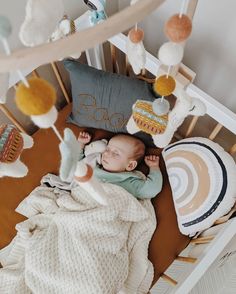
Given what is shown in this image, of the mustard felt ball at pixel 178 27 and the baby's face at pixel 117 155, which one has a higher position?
the mustard felt ball at pixel 178 27

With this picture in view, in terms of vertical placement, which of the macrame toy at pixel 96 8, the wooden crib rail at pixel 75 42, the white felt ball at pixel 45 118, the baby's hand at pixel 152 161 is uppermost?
the wooden crib rail at pixel 75 42

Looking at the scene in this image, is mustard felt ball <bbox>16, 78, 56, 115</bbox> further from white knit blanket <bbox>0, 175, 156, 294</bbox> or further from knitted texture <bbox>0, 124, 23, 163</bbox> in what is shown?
white knit blanket <bbox>0, 175, 156, 294</bbox>

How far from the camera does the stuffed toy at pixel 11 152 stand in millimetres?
687

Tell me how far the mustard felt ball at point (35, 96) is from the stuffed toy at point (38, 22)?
10cm

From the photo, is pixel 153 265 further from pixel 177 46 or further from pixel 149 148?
pixel 177 46

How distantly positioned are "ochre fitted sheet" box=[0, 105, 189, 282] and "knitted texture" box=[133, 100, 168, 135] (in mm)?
363

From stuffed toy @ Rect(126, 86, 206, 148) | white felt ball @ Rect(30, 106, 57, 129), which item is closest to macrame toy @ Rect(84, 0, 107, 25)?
stuffed toy @ Rect(126, 86, 206, 148)

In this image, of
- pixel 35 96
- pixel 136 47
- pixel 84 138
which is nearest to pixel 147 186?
pixel 84 138

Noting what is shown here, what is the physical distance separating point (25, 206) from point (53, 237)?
17 cm

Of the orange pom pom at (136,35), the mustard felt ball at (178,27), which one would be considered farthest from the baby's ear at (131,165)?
the mustard felt ball at (178,27)

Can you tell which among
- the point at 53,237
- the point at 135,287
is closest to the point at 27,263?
the point at 53,237

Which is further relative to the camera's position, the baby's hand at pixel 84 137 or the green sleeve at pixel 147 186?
the baby's hand at pixel 84 137

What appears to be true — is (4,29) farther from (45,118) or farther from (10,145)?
(10,145)

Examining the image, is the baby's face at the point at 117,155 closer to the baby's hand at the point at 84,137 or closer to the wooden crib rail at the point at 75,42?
the baby's hand at the point at 84,137
